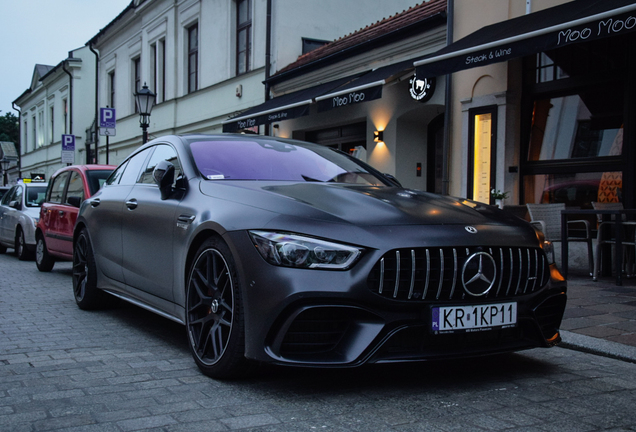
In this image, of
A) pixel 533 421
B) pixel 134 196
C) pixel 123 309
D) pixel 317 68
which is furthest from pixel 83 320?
pixel 317 68

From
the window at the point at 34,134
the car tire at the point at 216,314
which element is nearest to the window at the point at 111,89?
the window at the point at 34,134

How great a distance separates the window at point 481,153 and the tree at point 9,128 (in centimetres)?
7604

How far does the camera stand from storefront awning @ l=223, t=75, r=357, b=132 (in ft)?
44.1

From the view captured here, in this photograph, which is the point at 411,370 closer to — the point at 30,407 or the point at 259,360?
the point at 259,360

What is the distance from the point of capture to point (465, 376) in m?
3.74

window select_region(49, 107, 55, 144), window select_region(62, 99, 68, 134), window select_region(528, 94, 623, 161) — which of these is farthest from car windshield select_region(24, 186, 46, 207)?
window select_region(49, 107, 55, 144)

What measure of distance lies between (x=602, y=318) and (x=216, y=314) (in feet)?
11.5

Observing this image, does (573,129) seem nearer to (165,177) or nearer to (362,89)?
(362,89)

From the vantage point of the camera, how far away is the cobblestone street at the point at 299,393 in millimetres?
2941

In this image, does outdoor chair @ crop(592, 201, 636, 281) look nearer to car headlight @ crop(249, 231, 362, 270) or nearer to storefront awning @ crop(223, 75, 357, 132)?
car headlight @ crop(249, 231, 362, 270)

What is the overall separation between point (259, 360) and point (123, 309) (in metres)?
3.36

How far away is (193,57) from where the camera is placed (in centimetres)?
2344

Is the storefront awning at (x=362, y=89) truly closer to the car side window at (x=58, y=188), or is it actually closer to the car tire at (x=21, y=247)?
the car side window at (x=58, y=188)

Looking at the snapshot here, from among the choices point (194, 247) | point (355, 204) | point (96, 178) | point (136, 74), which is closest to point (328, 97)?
point (96, 178)
